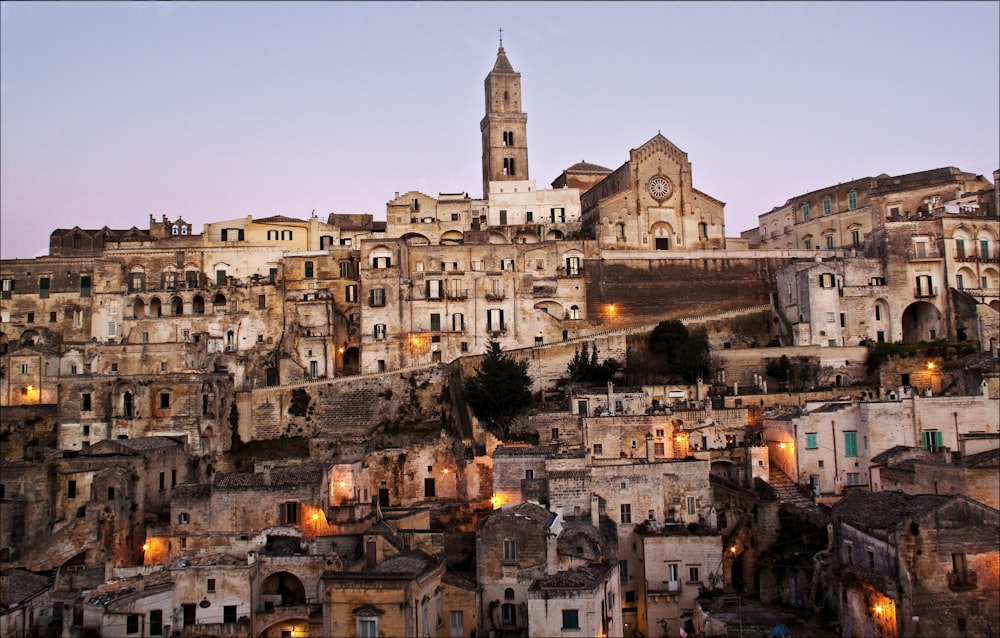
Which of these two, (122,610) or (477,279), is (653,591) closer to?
(122,610)

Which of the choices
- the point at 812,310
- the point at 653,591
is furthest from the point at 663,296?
the point at 653,591

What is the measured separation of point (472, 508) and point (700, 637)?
36.2 ft

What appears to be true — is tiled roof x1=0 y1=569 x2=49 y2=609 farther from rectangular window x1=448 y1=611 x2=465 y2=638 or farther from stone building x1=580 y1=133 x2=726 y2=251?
stone building x1=580 y1=133 x2=726 y2=251

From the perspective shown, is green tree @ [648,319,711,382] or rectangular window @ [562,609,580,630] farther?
green tree @ [648,319,711,382]

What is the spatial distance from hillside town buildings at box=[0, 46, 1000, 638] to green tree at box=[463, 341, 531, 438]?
1.59 metres

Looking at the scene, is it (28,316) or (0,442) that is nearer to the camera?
(0,442)

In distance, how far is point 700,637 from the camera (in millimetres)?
29453

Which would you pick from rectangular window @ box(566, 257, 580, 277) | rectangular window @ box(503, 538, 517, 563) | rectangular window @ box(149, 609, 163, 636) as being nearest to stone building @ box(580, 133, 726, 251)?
rectangular window @ box(566, 257, 580, 277)

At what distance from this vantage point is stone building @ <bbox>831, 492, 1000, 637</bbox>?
27.1m

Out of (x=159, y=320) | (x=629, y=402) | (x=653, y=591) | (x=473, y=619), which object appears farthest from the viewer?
(x=159, y=320)

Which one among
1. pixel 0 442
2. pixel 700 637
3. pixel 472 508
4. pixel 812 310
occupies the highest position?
pixel 812 310

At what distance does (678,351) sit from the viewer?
4884 cm

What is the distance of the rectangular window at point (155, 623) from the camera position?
30.3 metres

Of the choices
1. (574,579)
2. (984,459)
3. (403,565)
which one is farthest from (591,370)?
(403,565)
